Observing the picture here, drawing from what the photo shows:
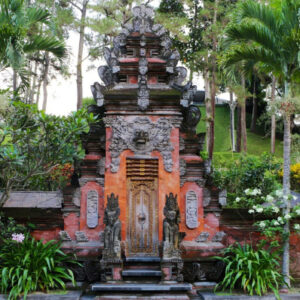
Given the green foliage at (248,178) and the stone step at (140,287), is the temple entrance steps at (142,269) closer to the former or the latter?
the stone step at (140,287)

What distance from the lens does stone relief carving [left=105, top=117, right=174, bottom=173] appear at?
943 cm

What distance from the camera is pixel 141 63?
9.63 metres

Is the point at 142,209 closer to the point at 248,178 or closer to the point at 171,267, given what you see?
the point at 171,267

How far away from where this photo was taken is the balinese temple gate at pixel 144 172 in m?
9.25

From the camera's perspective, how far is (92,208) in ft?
31.1

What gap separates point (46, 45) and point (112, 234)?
5.46 meters

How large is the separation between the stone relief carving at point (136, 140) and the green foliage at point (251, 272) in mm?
2440

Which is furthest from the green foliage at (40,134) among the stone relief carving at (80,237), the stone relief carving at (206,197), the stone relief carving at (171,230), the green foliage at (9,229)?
the stone relief carving at (206,197)

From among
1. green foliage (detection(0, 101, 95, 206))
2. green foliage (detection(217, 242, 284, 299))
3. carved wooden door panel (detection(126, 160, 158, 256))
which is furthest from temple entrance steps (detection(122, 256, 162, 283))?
green foliage (detection(0, 101, 95, 206))

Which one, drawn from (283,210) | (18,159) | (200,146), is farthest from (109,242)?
(283,210)

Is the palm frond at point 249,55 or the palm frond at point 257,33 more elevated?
the palm frond at point 257,33

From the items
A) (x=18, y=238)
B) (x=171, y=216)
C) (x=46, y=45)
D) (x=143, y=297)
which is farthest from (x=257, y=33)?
(x=18, y=238)

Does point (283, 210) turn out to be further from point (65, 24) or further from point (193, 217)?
point (65, 24)

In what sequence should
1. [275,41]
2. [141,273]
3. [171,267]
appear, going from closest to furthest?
[171,267] < [141,273] < [275,41]
